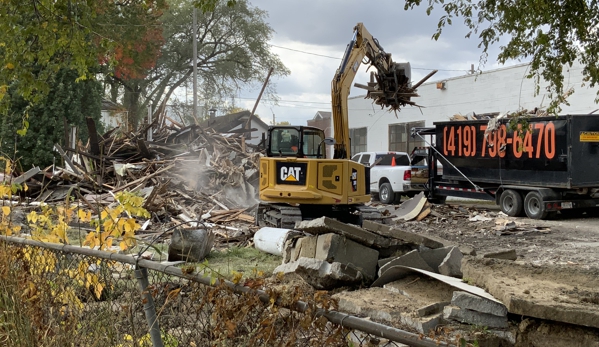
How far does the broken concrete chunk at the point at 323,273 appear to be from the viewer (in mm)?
7816

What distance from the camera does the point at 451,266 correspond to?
7.66m

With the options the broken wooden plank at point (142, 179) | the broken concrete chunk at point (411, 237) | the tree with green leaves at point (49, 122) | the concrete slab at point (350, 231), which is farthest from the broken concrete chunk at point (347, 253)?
the tree with green leaves at point (49, 122)

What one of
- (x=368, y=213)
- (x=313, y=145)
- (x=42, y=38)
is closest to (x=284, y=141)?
(x=313, y=145)

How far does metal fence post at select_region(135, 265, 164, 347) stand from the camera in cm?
328

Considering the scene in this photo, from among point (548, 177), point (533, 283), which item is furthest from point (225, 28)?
point (533, 283)

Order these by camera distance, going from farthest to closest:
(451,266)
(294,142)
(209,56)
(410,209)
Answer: (209,56)
(410,209)
(294,142)
(451,266)

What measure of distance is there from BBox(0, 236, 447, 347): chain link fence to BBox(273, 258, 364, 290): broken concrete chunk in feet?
11.9

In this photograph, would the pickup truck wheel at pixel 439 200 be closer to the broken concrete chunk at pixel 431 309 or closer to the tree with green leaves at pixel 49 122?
the broken concrete chunk at pixel 431 309

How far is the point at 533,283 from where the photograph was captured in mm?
5660

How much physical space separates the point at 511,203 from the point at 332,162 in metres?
8.08

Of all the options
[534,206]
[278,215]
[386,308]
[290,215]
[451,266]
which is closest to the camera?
[386,308]

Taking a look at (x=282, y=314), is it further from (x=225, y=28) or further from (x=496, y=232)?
(x=225, y=28)

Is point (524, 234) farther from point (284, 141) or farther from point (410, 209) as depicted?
point (284, 141)

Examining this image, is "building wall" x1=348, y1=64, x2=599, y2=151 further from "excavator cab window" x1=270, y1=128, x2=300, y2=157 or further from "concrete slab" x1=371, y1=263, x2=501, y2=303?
"concrete slab" x1=371, y1=263, x2=501, y2=303
